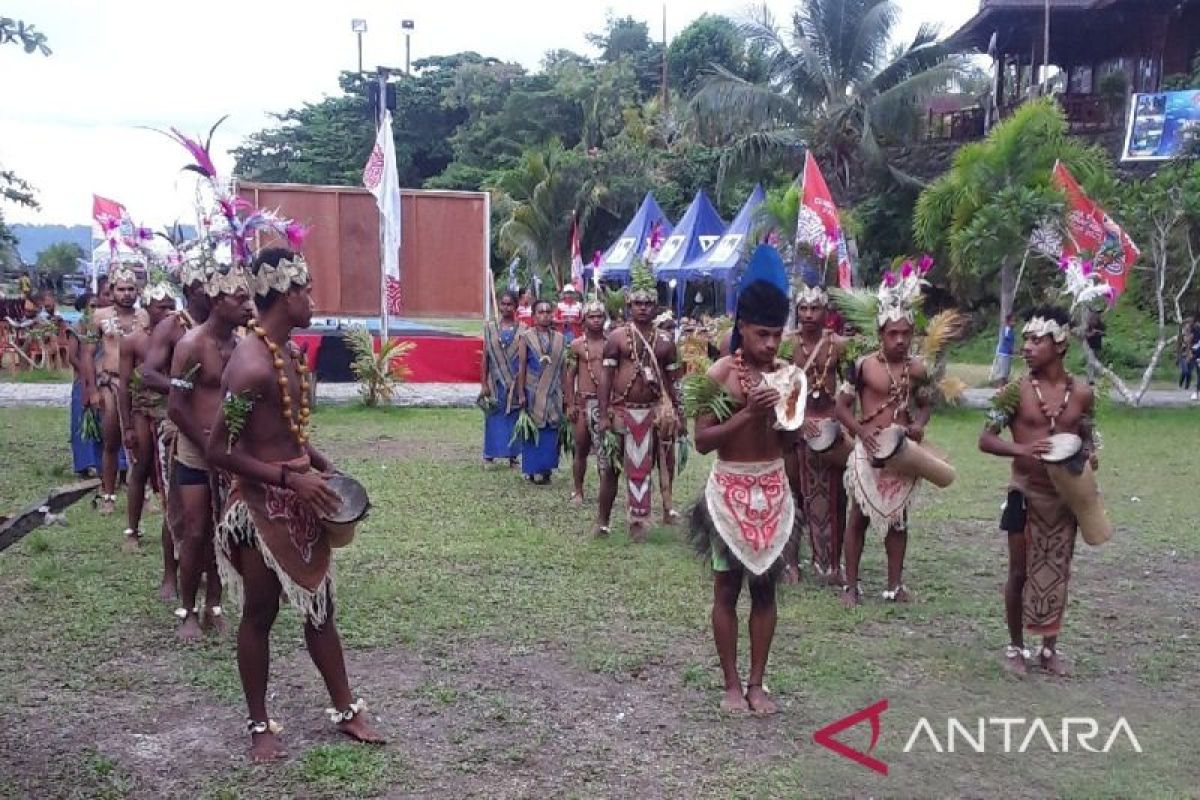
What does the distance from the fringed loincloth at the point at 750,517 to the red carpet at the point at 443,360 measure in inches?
549

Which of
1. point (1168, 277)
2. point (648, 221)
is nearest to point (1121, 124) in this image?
point (1168, 277)

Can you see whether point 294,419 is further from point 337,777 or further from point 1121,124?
point 1121,124

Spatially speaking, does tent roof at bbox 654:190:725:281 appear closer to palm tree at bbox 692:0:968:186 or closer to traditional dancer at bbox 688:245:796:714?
palm tree at bbox 692:0:968:186

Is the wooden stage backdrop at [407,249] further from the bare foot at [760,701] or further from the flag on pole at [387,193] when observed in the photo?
the bare foot at [760,701]

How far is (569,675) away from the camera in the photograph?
5258 millimetres

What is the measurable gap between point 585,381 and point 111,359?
146 inches

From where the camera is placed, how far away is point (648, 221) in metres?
26.6

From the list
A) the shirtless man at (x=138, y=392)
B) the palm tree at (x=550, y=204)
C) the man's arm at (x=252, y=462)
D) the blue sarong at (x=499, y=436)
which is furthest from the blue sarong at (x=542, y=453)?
the palm tree at (x=550, y=204)

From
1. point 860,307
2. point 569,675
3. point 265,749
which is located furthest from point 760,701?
point 860,307

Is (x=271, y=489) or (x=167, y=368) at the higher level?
(x=167, y=368)

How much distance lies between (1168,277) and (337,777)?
18.7 m

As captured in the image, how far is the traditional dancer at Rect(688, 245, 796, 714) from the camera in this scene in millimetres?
4539

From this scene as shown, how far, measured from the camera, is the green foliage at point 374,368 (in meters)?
16.1

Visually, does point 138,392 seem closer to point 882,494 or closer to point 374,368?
point 882,494
